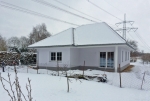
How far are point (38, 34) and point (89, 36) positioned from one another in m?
31.9

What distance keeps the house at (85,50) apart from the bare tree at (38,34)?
27.0 meters

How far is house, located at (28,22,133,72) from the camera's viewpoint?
15.1 m

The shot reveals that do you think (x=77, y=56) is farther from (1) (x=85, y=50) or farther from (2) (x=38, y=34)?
(2) (x=38, y=34)

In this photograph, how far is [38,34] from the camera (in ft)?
149

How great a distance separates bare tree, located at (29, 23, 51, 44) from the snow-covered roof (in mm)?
26514

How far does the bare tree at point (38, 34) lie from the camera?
4425 centimetres

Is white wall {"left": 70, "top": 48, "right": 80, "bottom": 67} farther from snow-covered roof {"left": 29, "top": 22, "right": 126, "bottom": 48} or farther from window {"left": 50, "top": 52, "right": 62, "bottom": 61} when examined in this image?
window {"left": 50, "top": 52, "right": 62, "bottom": 61}

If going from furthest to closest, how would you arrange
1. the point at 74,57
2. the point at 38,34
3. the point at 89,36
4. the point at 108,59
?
the point at 38,34
the point at 89,36
the point at 74,57
the point at 108,59

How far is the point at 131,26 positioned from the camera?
28.2 metres

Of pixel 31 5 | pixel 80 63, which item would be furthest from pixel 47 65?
pixel 31 5

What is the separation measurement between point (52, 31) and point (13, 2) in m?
40.0

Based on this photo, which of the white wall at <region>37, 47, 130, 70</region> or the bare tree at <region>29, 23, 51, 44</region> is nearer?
the white wall at <region>37, 47, 130, 70</region>

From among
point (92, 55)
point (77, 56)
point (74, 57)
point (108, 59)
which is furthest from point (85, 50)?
point (108, 59)

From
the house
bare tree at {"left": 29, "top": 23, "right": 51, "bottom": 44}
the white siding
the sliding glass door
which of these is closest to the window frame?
the house
